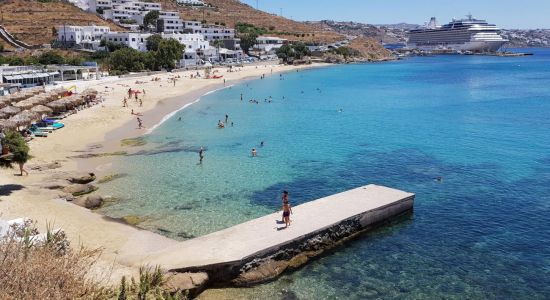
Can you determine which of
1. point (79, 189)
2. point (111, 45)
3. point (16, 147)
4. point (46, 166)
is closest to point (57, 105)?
point (46, 166)

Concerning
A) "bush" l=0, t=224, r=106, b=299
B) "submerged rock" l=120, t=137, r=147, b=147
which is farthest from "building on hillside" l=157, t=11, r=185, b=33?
"bush" l=0, t=224, r=106, b=299

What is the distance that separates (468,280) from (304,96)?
178 ft

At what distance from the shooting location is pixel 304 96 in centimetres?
6806

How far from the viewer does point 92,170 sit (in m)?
27.5

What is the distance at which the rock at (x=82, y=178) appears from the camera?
24984mm

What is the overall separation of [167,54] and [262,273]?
3089 inches

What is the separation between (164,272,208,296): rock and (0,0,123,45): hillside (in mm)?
103158

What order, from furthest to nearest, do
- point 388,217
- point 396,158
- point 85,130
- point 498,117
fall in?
point 498,117, point 85,130, point 396,158, point 388,217

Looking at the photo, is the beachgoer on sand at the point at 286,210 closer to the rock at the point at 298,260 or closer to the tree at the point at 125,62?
the rock at the point at 298,260

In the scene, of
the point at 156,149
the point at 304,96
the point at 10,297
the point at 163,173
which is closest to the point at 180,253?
the point at 10,297

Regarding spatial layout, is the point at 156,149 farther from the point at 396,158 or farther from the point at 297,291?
the point at 297,291

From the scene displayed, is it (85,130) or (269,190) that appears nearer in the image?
(269,190)

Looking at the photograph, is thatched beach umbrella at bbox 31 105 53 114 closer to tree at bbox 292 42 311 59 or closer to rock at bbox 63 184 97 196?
rock at bbox 63 184 97 196

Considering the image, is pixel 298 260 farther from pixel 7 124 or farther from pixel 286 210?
pixel 7 124
